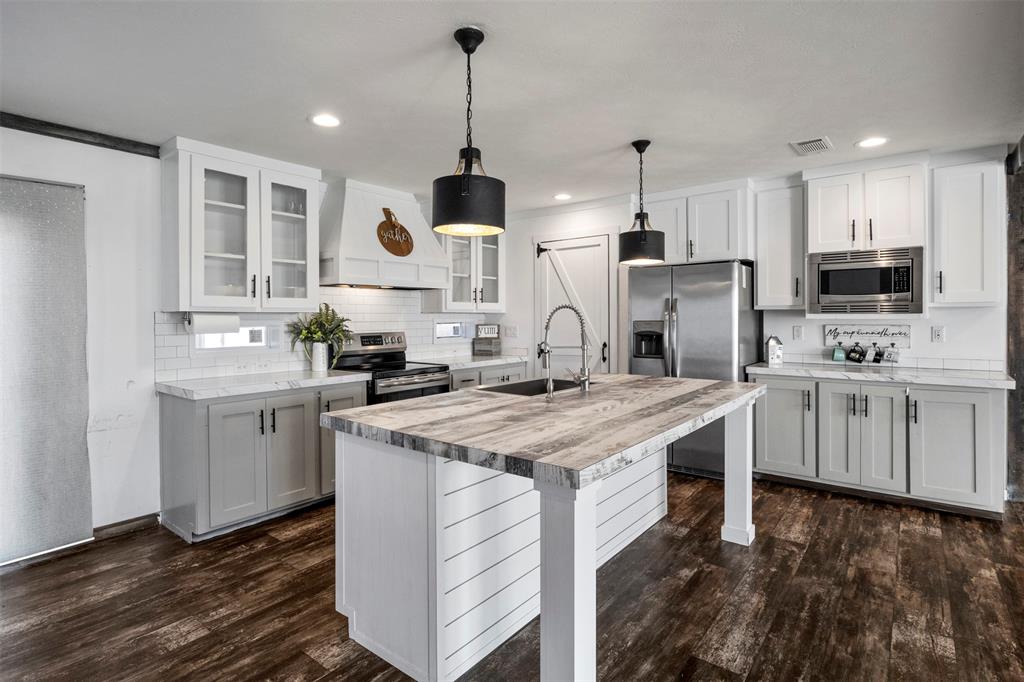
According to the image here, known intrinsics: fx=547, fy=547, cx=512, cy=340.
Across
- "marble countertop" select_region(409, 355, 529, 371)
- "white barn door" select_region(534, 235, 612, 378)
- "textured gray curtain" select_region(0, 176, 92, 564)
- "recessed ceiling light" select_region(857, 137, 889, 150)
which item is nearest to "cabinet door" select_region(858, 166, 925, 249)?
"recessed ceiling light" select_region(857, 137, 889, 150)

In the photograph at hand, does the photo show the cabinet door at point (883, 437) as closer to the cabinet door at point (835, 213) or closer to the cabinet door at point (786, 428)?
the cabinet door at point (786, 428)

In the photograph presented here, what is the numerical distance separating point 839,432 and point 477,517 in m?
3.08

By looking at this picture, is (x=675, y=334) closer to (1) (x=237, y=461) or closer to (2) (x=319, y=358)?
(2) (x=319, y=358)

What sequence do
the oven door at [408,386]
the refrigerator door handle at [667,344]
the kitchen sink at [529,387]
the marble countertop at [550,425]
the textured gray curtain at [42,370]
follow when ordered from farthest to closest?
the refrigerator door handle at [667,344] < the oven door at [408,386] < the kitchen sink at [529,387] < the textured gray curtain at [42,370] < the marble countertop at [550,425]

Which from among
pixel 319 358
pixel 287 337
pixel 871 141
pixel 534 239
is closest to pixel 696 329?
pixel 871 141

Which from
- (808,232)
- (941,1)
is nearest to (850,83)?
(941,1)

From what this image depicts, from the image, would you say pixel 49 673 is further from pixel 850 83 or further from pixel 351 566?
pixel 850 83

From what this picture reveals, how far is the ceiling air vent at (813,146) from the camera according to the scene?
11.3 feet

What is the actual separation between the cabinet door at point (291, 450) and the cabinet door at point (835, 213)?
12.6 ft

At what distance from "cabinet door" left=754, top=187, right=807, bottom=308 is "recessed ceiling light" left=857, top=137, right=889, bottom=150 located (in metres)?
0.75

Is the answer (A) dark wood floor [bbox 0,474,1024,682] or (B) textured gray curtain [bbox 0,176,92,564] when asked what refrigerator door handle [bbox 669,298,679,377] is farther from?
(B) textured gray curtain [bbox 0,176,92,564]

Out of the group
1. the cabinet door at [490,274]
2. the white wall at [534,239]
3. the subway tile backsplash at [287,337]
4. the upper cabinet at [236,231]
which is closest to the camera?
the upper cabinet at [236,231]

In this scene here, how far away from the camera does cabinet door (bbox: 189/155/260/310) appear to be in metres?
3.36

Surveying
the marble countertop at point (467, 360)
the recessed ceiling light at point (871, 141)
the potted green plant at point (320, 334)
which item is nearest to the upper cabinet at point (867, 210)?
the recessed ceiling light at point (871, 141)
